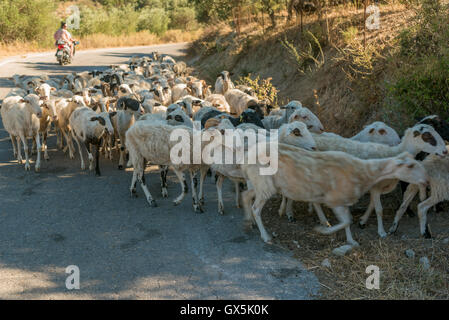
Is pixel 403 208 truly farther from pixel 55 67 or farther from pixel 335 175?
pixel 55 67

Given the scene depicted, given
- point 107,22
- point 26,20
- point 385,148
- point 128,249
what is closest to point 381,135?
point 385,148

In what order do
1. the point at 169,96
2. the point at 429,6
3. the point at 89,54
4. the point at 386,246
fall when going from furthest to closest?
the point at 89,54 < the point at 169,96 < the point at 429,6 < the point at 386,246

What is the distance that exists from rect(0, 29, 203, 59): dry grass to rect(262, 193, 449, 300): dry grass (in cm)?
2761

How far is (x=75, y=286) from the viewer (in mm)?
4875

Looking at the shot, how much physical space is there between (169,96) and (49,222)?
6.55 m

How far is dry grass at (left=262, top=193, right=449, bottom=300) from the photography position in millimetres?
4562

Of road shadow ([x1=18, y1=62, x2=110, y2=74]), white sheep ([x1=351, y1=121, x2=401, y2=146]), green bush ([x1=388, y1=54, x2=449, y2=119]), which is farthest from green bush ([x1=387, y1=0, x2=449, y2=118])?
road shadow ([x1=18, y1=62, x2=110, y2=74])

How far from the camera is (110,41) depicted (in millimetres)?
38469

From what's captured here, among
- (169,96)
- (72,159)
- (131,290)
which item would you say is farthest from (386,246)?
(169,96)

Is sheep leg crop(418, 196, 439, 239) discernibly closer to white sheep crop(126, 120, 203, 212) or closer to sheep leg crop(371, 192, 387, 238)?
sheep leg crop(371, 192, 387, 238)

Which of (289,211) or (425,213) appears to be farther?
(289,211)

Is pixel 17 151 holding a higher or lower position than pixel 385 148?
lower

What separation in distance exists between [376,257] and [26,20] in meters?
33.1
